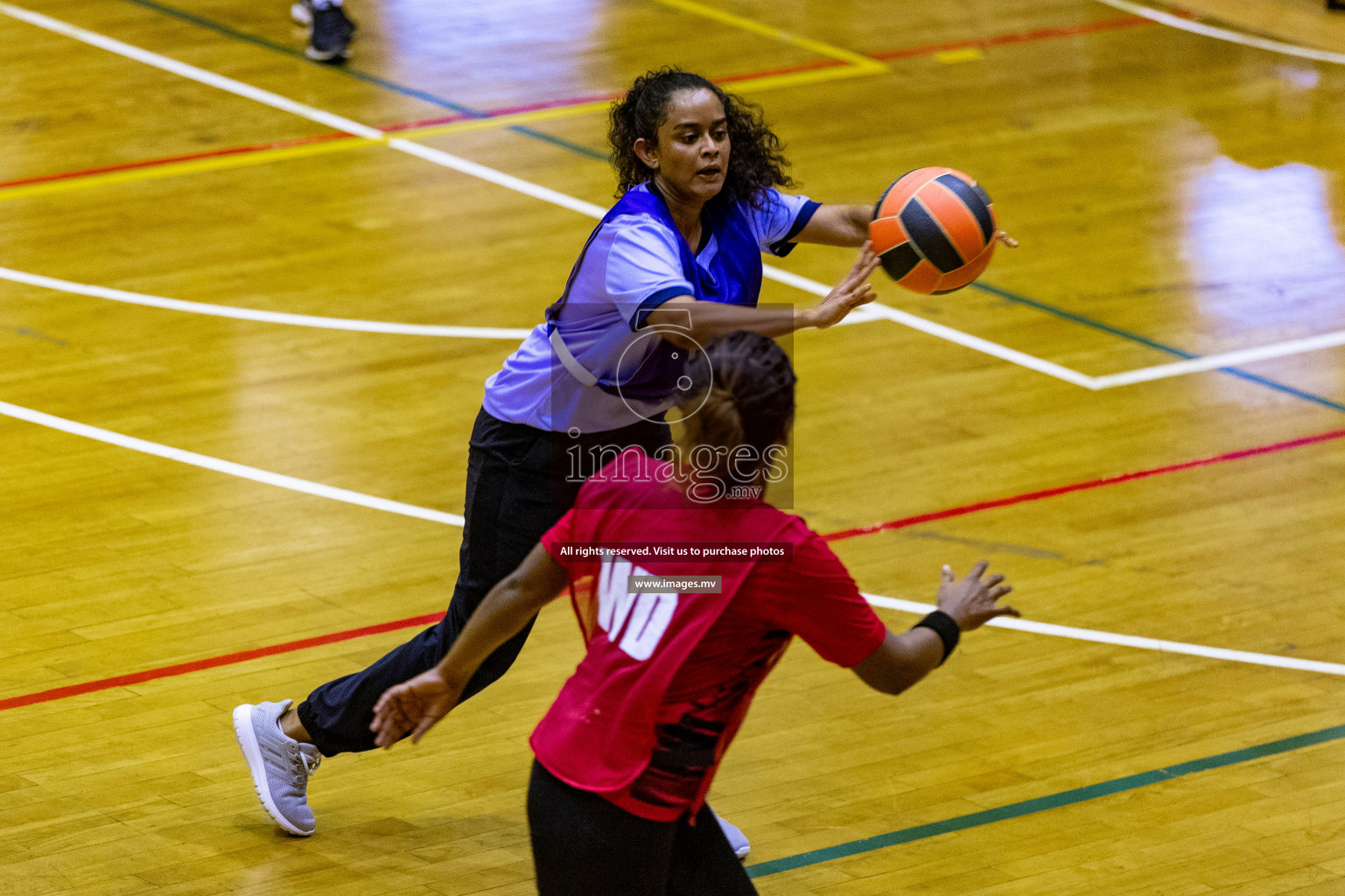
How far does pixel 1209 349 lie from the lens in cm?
759

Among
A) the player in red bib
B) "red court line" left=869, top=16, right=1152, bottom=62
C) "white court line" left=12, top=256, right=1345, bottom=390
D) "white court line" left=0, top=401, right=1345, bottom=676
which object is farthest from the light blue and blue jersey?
"red court line" left=869, top=16, right=1152, bottom=62

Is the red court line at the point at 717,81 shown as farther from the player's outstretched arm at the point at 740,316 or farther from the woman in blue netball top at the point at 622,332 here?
the player's outstretched arm at the point at 740,316

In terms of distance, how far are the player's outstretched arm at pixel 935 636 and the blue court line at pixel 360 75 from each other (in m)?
6.55

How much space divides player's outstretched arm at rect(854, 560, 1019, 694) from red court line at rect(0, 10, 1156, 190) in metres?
6.78

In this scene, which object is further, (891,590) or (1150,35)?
(1150,35)

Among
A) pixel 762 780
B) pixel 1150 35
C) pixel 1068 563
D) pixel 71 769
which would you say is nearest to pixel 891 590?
pixel 1068 563

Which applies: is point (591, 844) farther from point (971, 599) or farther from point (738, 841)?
point (738, 841)

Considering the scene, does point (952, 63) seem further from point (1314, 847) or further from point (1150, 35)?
point (1314, 847)

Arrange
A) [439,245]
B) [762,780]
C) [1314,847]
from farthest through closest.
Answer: [439,245] → [762,780] → [1314,847]

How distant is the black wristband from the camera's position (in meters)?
3.09

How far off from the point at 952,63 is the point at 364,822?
7.67 meters

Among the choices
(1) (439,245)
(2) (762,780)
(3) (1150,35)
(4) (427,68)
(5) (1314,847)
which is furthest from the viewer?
(3) (1150,35)

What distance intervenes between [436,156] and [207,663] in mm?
4724

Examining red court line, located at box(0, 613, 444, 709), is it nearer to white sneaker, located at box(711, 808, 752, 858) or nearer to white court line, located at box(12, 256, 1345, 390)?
white sneaker, located at box(711, 808, 752, 858)
